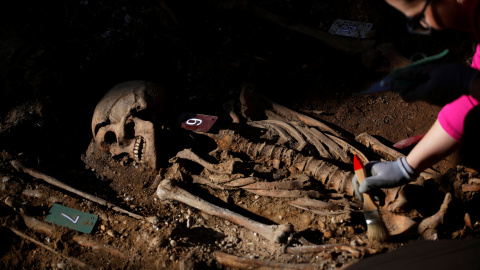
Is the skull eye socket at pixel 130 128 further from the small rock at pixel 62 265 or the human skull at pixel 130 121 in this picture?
the small rock at pixel 62 265

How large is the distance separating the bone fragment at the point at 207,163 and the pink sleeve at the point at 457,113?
5.50 feet

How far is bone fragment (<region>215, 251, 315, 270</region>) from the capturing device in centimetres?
229

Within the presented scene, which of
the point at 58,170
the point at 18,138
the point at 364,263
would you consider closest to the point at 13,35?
the point at 18,138

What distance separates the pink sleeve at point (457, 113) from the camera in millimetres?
1966

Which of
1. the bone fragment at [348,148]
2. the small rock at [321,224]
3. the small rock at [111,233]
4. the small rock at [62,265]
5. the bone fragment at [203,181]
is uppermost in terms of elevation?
the bone fragment at [348,148]

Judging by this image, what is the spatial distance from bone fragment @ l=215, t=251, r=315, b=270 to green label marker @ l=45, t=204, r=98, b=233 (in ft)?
3.88

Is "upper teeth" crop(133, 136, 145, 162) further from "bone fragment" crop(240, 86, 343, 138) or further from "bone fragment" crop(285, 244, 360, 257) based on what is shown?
"bone fragment" crop(285, 244, 360, 257)

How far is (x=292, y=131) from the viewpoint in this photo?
344 centimetres

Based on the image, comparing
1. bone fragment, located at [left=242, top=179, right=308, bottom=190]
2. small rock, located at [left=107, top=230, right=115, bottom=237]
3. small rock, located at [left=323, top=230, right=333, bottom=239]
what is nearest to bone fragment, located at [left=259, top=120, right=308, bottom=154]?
bone fragment, located at [left=242, top=179, right=308, bottom=190]

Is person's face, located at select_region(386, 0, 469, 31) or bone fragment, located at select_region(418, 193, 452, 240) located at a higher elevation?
person's face, located at select_region(386, 0, 469, 31)

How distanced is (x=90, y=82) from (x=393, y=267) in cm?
394

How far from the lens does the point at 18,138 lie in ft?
12.3

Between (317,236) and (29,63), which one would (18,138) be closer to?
(29,63)

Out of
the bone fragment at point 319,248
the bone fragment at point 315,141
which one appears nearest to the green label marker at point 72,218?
the bone fragment at point 319,248
